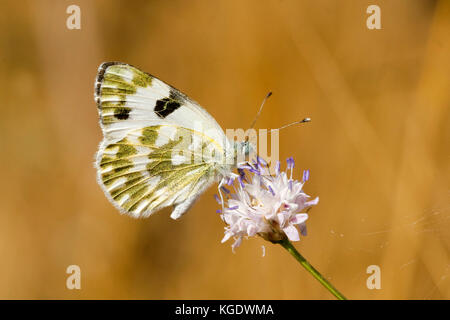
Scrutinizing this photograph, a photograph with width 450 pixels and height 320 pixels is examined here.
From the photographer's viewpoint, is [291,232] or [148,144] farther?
[148,144]

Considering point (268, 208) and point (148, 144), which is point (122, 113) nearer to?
point (148, 144)

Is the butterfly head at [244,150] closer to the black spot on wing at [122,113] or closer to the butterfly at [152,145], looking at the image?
the butterfly at [152,145]

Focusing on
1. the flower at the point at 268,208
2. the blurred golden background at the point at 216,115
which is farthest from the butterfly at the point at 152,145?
the blurred golden background at the point at 216,115

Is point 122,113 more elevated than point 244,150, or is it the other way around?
point 122,113

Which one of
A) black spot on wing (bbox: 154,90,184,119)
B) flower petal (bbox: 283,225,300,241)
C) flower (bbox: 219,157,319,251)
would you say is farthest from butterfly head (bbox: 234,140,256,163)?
flower petal (bbox: 283,225,300,241)

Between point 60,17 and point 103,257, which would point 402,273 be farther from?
point 60,17

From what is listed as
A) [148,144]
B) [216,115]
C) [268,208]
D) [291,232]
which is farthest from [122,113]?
[216,115]
